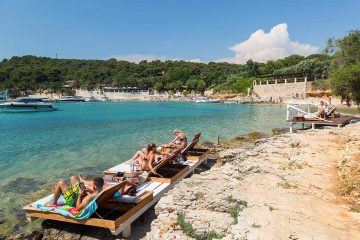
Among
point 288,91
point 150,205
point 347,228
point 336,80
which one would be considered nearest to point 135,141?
point 150,205

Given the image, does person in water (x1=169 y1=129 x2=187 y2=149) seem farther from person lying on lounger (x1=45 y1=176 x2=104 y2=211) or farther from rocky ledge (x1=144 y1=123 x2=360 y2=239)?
person lying on lounger (x1=45 y1=176 x2=104 y2=211)

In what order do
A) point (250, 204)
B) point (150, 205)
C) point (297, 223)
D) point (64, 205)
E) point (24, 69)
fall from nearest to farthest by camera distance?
point (297, 223) → point (250, 204) → point (64, 205) → point (150, 205) → point (24, 69)

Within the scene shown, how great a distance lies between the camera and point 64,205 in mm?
7172

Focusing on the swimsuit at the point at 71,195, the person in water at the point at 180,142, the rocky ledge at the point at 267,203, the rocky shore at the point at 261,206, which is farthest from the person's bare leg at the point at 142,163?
the swimsuit at the point at 71,195

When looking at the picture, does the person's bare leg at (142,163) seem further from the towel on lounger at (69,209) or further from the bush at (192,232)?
the bush at (192,232)

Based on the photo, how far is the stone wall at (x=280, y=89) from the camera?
71.1 metres

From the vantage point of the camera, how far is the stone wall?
2798 inches

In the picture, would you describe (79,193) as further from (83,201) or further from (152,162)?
(152,162)

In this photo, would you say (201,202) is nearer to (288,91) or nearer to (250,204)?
(250,204)

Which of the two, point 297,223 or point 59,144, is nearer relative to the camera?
point 297,223

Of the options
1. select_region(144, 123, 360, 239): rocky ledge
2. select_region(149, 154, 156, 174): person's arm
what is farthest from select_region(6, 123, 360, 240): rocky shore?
select_region(149, 154, 156, 174): person's arm

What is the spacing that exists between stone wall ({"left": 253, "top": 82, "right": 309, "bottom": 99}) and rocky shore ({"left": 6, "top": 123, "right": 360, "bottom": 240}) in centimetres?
6450

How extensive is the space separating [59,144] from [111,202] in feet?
54.6

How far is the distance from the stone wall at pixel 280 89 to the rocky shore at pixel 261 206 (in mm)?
64497
